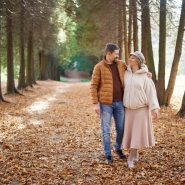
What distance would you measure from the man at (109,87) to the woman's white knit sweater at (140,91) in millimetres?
208

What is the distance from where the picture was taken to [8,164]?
5.27 metres

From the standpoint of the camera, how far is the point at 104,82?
504 cm

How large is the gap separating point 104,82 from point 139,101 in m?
0.68

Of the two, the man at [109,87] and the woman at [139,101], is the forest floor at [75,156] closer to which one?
the woman at [139,101]

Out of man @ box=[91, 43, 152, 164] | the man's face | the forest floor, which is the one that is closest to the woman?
man @ box=[91, 43, 152, 164]

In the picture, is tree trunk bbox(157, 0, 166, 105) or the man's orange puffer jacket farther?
tree trunk bbox(157, 0, 166, 105)

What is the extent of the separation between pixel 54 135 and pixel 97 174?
319cm

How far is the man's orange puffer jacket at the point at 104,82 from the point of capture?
5.00 m

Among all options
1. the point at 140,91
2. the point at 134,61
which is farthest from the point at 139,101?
the point at 134,61

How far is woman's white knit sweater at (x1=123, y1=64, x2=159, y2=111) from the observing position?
4805mm

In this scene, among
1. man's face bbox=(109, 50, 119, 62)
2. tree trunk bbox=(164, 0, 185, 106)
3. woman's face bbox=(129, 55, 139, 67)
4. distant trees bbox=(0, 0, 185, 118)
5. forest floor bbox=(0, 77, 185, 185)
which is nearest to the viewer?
forest floor bbox=(0, 77, 185, 185)


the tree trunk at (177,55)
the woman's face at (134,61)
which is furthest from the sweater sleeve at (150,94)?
the tree trunk at (177,55)

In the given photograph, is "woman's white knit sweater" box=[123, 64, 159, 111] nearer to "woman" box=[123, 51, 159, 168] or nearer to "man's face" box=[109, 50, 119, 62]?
"woman" box=[123, 51, 159, 168]

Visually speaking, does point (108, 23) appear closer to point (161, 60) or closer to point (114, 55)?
point (161, 60)
